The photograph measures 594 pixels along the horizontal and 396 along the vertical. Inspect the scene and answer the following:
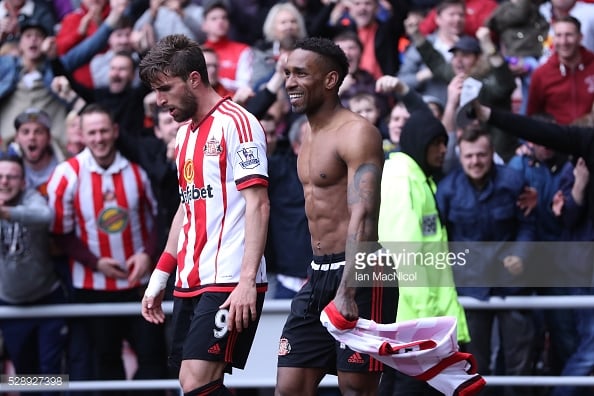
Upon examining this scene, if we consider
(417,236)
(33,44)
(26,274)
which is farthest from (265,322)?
(33,44)

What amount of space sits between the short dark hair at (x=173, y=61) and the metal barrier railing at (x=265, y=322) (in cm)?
283

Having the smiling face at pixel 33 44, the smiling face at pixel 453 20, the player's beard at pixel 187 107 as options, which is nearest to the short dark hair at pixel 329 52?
the player's beard at pixel 187 107

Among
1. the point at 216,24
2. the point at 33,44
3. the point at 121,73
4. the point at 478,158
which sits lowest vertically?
the point at 478,158

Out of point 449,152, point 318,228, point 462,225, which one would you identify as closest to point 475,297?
point 462,225

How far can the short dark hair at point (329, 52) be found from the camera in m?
6.76

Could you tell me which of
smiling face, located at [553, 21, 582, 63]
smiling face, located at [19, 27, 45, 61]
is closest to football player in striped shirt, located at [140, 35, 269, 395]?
smiling face, located at [553, 21, 582, 63]

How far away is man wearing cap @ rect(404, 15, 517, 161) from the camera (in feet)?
33.9

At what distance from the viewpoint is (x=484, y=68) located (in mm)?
10406

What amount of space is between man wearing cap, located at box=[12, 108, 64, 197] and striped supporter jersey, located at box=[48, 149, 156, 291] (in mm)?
425

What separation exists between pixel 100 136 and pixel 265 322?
1.94m

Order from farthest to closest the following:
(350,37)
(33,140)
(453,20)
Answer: (453,20), (350,37), (33,140)

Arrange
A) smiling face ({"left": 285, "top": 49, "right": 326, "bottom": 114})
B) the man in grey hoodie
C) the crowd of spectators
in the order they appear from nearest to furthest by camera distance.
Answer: smiling face ({"left": 285, "top": 49, "right": 326, "bottom": 114}) < the crowd of spectators < the man in grey hoodie

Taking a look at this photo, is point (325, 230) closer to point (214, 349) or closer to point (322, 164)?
point (322, 164)

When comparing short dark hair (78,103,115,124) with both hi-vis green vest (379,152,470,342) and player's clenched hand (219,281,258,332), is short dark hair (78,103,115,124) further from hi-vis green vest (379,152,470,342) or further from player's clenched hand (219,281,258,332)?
player's clenched hand (219,281,258,332)
